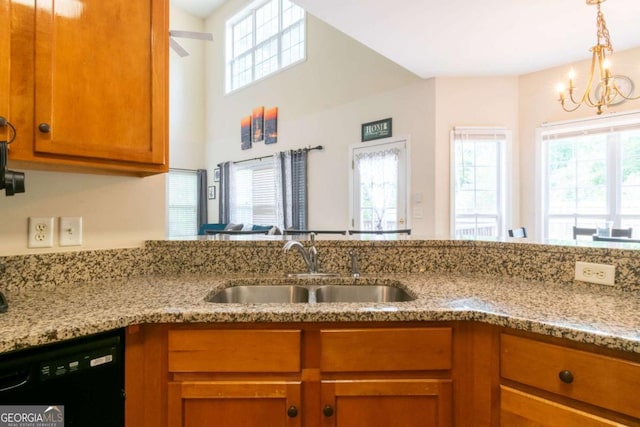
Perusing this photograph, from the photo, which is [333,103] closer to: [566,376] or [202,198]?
[202,198]

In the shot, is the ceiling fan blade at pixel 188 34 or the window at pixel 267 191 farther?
the window at pixel 267 191

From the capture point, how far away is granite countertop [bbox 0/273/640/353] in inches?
33.9

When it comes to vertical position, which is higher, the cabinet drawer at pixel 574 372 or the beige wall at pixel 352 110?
the beige wall at pixel 352 110

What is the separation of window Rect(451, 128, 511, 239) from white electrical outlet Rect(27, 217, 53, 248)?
12.3 feet

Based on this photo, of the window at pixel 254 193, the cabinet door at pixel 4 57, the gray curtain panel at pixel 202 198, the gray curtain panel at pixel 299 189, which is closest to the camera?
the cabinet door at pixel 4 57

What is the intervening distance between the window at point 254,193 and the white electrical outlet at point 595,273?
475 cm

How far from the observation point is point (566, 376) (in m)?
0.87

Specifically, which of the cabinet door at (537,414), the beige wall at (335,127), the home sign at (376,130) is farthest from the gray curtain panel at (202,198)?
the cabinet door at (537,414)

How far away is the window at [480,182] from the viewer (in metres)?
4.07

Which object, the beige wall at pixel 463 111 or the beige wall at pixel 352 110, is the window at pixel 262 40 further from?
the beige wall at pixel 463 111

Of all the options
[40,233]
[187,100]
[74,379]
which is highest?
[187,100]

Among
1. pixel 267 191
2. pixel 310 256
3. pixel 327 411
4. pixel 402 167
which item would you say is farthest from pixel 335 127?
pixel 327 411

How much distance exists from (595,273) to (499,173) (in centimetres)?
318

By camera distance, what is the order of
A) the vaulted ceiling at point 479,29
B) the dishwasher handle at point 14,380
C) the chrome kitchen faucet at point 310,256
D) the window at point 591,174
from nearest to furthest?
the dishwasher handle at point 14,380 < the chrome kitchen faucet at point 310,256 < the vaulted ceiling at point 479,29 < the window at point 591,174
